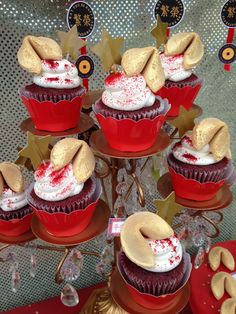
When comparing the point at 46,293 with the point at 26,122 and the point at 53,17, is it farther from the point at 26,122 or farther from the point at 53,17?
the point at 53,17

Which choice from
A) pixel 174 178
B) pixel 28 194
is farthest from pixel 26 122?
pixel 174 178

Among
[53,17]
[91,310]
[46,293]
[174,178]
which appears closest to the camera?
[174,178]

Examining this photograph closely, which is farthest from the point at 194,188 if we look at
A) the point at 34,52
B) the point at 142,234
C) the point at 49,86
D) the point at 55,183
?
the point at 34,52

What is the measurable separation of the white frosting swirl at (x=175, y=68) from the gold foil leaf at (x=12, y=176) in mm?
669

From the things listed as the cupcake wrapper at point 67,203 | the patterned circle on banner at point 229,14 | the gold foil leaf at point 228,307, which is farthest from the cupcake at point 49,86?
the gold foil leaf at point 228,307

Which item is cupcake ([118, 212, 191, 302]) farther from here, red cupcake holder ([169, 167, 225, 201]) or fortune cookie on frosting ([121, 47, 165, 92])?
fortune cookie on frosting ([121, 47, 165, 92])

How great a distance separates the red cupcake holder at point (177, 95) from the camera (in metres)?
1.45

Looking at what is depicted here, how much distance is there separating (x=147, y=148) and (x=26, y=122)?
485 mm

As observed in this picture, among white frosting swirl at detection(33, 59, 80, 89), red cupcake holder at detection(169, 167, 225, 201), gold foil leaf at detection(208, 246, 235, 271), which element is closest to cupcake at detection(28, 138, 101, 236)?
white frosting swirl at detection(33, 59, 80, 89)

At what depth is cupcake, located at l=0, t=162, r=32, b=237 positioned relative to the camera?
1.30 m

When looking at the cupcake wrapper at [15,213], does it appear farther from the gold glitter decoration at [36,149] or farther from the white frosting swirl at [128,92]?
the white frosting swirl at [128,92]

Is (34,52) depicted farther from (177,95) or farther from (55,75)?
(177,95)

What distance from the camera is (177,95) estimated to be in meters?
1.47

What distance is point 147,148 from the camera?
129cm
